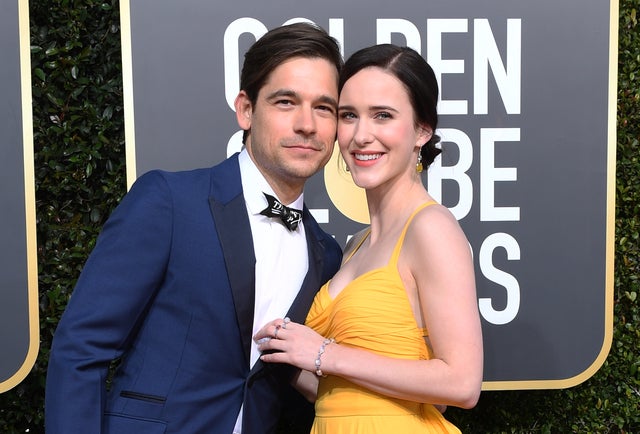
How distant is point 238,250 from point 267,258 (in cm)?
14

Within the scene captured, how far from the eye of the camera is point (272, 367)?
1.89 metres

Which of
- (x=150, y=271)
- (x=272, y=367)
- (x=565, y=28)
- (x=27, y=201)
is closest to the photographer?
(x=150, y=271)

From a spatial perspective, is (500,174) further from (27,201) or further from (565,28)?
(27,201)

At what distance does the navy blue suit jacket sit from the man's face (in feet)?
0.49

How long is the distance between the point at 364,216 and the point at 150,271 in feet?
4.17

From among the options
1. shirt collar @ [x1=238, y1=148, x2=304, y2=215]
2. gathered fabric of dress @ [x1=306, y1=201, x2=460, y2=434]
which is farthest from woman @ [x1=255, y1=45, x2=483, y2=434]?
shirt collar @ [x1=238, y1=148, x2=304, y2=215]

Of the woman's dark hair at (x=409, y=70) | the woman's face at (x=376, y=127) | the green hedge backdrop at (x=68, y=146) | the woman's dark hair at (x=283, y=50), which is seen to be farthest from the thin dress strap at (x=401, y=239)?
the green hedge backdrop at (x=68, y=146)

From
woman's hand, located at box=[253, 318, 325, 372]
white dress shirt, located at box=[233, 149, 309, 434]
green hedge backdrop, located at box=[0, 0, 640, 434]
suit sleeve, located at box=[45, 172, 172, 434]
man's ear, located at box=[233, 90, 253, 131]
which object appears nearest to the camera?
suit sleeve, located at box=[45, 172, 172, 434]

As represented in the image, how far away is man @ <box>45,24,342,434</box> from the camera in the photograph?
1661 millimetres

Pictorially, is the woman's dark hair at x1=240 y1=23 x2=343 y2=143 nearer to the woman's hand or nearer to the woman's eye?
the woman's eye

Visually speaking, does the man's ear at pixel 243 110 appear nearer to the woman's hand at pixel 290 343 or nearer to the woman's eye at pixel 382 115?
the woman's eye at pixel 382 115

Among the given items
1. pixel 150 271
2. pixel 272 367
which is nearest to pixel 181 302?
pixel 150 271

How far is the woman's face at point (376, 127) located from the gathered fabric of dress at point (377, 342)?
0.58 ft

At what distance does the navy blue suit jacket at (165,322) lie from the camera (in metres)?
1.65
